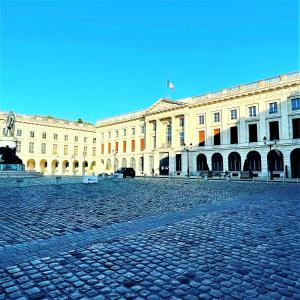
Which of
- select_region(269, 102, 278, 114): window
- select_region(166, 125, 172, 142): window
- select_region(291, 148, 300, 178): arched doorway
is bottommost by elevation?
select_region(291, 148, 300, 178): arched doorway

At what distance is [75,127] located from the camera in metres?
66.9

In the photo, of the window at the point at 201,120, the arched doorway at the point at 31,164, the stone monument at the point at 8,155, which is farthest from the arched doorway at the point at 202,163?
the arched doorway at the point at 31,164

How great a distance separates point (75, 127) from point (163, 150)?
95.0 ft

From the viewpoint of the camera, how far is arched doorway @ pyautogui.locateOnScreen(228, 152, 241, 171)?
128 feet

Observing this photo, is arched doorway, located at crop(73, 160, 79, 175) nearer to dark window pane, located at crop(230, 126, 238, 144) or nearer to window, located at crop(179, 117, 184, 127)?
window, located at crop(179, 117, 184, 127)

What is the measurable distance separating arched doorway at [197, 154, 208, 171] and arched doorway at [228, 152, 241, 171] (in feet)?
13.6

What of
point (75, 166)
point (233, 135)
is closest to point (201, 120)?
point (233, 135)

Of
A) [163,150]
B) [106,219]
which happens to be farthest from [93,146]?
[106,219]

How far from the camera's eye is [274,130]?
3541 cm

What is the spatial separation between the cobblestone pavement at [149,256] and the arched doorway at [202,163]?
35111 mm

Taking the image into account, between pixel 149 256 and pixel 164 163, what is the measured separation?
44.3 meters

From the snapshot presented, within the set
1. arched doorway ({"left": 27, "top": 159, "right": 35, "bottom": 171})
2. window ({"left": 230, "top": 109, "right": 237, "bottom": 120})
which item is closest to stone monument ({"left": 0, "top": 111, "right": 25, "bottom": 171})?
window ({"left": 230, "top": 109, "right": 237, "bottom": 120})

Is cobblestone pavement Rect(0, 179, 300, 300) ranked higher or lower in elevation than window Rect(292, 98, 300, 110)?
lower

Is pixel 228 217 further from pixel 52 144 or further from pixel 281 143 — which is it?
pixel 52 144
